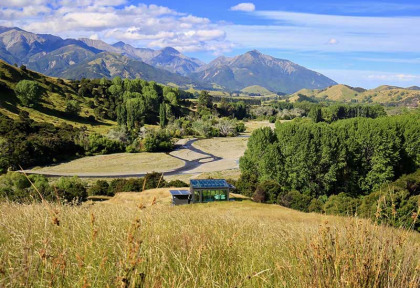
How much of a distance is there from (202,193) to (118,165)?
1520 inches

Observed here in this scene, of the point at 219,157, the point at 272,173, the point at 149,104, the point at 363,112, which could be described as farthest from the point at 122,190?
Result: the point at 363,112

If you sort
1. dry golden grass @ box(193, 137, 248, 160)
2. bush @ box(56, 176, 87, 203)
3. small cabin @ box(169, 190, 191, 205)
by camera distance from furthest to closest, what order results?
1. dry golden grass @ box(193, 137, 248, 160)
2. small cabin @ box(169, 190, 191, 205)
3. bush @ box(56, 176, 87, 203)

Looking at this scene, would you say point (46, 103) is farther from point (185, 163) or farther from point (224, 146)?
point (224, 146)

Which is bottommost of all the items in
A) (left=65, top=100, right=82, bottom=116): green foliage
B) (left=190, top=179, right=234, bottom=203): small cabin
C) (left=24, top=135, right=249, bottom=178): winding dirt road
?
(left=24, top=135, right=249, bottom=178): winding dirt road

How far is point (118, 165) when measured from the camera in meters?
72.7

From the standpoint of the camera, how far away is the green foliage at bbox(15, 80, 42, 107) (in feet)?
318

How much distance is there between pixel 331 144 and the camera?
4597cm

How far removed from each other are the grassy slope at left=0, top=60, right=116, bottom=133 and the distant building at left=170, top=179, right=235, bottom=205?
67.2m

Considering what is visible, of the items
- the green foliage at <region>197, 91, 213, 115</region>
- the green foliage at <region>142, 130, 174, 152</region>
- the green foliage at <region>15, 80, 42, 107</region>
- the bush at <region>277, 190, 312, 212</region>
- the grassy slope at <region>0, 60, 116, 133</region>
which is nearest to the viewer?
the bush at <region>277, 190, 312, 212</region>

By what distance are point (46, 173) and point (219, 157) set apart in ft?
133

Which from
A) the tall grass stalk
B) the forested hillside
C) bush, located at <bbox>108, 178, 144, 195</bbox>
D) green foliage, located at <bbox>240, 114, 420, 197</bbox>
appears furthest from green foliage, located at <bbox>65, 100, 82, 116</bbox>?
the tall grass stalk

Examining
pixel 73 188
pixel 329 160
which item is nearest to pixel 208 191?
pixel 73 188

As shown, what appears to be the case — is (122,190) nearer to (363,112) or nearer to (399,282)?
(399,282)

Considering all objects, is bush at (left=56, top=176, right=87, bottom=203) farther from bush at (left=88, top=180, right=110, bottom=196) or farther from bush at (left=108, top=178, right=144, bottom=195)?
bush at (left=108, top=178, right=144, bottom=195)
